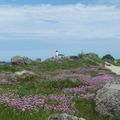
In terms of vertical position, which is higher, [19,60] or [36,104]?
[19,60]

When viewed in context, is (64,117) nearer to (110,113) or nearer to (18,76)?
(110,113)

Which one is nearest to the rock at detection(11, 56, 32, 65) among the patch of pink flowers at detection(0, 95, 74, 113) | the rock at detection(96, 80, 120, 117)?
the patch of pink flowers at detection(0, 95, 74, 113)

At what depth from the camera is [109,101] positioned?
666 inches

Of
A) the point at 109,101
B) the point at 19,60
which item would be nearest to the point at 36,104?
the point at 109,101

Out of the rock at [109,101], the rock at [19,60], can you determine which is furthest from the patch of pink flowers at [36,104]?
the rock at [19,60]

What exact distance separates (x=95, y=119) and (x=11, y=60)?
144 feet

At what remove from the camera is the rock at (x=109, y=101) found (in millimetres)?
16688

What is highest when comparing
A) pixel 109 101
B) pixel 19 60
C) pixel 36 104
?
pixel 19 60

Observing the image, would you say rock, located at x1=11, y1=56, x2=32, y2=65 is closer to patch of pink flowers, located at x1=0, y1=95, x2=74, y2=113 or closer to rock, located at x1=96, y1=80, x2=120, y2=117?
patch of pink flowers, located at x1=0, y1=95, x2=74, y2=113

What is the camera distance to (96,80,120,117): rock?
16688mm

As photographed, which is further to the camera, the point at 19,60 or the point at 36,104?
the point at 19,60

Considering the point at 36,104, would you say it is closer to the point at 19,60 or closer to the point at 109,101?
the point at 109,101

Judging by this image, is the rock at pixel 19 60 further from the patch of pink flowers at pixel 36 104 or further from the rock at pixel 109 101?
the rock at pixel 109 101

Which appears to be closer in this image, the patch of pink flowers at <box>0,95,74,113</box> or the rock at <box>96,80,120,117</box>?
the patch of pink flowers at <box>0,95,74,113</box>
